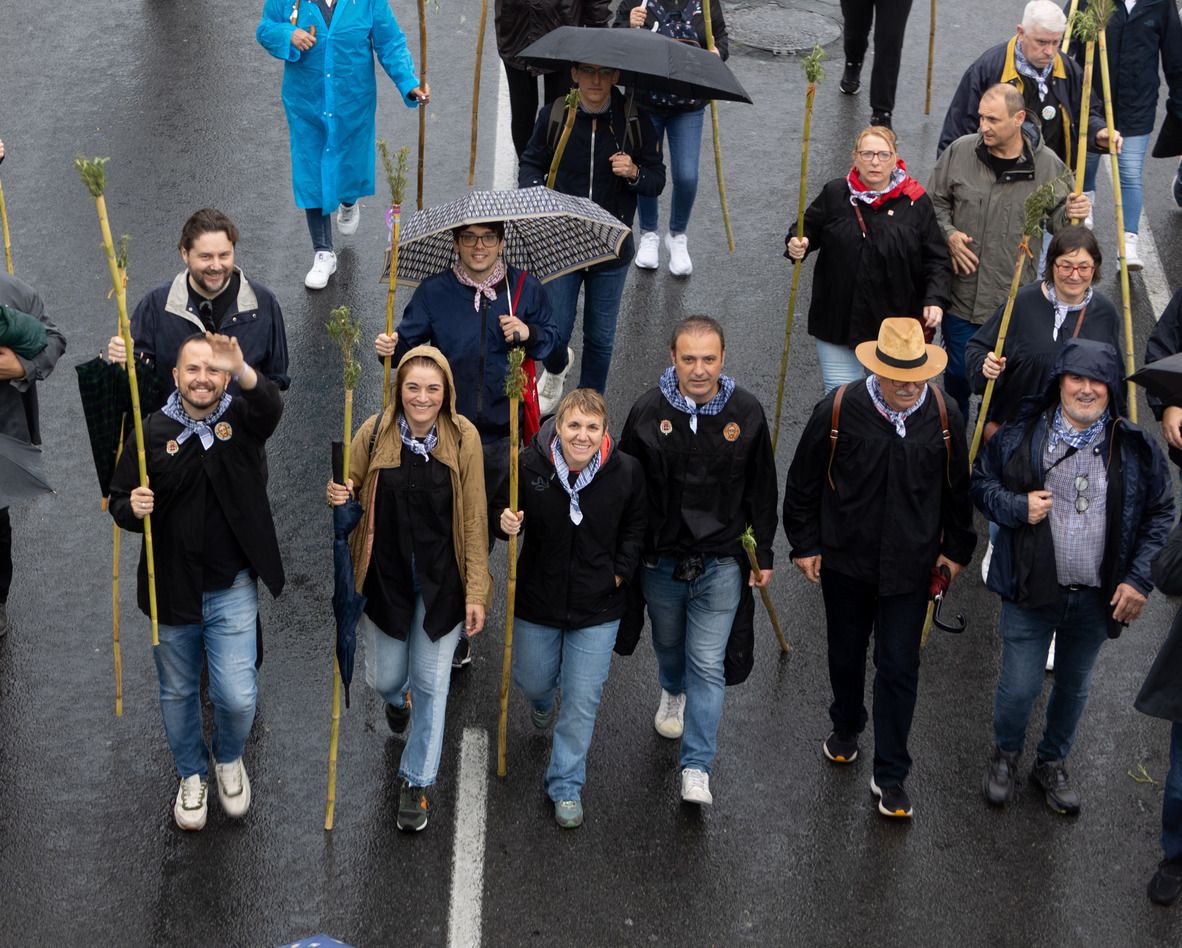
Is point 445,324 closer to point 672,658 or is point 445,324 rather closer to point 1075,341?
point 672,658

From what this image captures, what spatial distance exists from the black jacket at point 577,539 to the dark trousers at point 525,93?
4758 millimetres

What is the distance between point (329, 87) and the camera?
10742 mm

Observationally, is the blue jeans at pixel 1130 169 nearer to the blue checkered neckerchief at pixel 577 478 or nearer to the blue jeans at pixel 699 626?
the blue jeans at pixel 699 626

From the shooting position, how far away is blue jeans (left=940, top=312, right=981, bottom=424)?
9.07 m

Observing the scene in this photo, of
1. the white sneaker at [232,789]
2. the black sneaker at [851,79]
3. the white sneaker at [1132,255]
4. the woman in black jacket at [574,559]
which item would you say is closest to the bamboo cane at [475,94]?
the black sneaker at [851,79]

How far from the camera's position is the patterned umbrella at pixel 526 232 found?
303 inches

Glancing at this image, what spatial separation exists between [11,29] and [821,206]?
858 centimetres

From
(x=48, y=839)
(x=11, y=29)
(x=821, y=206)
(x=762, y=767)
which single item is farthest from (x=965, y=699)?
(x=11, y=29)

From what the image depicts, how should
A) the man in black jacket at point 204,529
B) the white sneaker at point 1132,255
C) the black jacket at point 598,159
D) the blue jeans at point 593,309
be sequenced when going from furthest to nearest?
the white sneaker at point 1132,255 < the blue jeans at point 593,309 < the black jacket at point 598,159 < the man in black jacket at point 204,529

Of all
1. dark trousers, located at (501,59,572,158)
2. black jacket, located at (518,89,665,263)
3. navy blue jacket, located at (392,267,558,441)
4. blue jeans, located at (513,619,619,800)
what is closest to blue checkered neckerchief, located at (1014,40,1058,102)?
black jacket, located at (518,89,665,263)

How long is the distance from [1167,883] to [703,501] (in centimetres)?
243

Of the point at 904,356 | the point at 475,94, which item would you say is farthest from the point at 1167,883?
the point at 475,94

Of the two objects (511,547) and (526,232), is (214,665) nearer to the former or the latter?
(511,547)

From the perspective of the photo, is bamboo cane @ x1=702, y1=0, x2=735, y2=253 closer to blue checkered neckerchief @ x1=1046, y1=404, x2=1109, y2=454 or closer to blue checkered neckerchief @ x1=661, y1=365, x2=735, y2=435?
blue checkered neckerchief @ x1=661, y1=365, x2=735, y2=435
